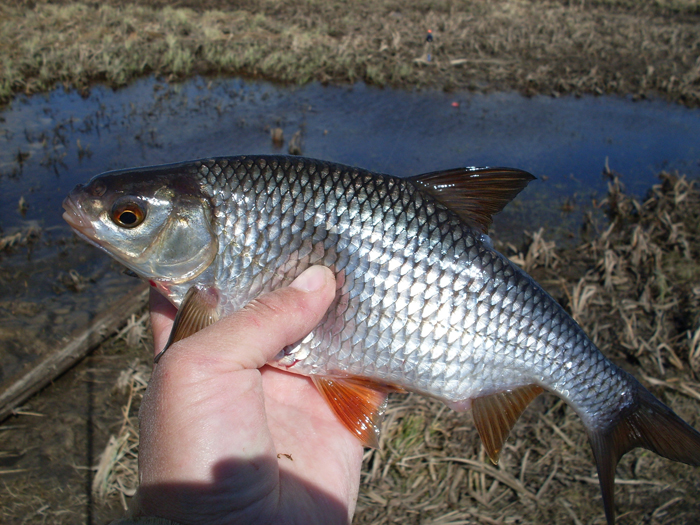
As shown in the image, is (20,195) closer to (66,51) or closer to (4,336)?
(4,336)

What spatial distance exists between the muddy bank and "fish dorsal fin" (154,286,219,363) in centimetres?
1272

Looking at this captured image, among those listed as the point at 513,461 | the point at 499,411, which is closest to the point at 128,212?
the point at 499,411

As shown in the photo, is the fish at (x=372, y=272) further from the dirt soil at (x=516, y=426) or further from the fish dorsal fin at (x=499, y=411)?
the dirt soil at (x=516, y=426)

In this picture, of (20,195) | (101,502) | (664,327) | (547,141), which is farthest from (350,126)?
(101,502)

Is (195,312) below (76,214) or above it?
below

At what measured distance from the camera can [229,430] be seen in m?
1.98

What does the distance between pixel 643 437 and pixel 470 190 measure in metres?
1.54

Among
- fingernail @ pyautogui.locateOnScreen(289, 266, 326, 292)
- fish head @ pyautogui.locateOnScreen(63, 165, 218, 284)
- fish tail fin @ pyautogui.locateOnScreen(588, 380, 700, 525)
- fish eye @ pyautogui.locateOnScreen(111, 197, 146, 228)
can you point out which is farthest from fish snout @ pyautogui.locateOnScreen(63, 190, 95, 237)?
fish tail fin @ pyautogui.locateOnScreen(588, 380, 700, 525)

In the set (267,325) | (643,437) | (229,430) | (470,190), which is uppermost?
(470,190)

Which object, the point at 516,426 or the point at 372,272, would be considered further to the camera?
the point at 516,426

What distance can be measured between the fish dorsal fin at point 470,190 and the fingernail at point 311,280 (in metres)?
0.71

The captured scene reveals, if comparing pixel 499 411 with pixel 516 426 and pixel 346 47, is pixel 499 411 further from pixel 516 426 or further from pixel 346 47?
pixel 346 47

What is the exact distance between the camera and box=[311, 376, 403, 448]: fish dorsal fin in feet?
8.79

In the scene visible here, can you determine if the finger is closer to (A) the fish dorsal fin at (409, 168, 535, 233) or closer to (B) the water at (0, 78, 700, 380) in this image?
(A) the fish dorsal fin at (409, 168, 535, 233)
